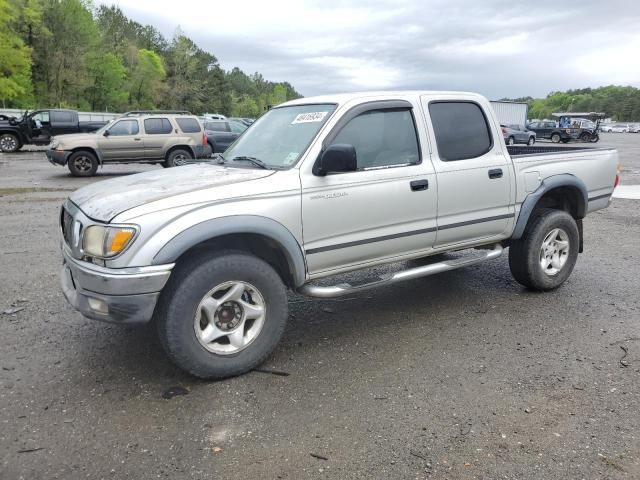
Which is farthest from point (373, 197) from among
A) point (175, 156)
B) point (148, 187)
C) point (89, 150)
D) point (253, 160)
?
point (89, 150)

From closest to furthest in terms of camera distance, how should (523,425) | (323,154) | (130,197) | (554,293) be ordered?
(523,425)
(130,197)
(323,154)
(554,293)

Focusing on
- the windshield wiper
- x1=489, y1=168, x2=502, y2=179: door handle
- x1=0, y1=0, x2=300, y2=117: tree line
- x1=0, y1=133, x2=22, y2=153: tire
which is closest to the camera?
the windshield wiper

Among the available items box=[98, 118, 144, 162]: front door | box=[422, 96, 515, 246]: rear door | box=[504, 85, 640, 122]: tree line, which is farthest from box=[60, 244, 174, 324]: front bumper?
box=[504, 85, 640, 122]: tree line

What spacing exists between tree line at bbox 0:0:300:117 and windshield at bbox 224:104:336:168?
43.3m

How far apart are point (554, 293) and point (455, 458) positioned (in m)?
3.05

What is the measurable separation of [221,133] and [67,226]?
17.0m

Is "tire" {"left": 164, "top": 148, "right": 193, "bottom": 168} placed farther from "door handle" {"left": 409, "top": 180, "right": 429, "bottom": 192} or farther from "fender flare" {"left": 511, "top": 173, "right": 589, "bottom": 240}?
"door handle" {"left": 409, "top": 180, "right": 429, "bottom": 192}

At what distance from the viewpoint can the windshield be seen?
389 cm

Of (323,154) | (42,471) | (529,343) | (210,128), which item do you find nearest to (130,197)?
(323,154)

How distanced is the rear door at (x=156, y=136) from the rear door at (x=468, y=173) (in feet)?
40.3

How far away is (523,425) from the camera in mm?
2928

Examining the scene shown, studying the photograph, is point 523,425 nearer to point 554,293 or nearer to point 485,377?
point 485,377

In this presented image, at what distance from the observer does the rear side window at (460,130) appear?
4395 mm

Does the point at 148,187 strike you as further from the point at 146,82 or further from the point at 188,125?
the point at 146,82
